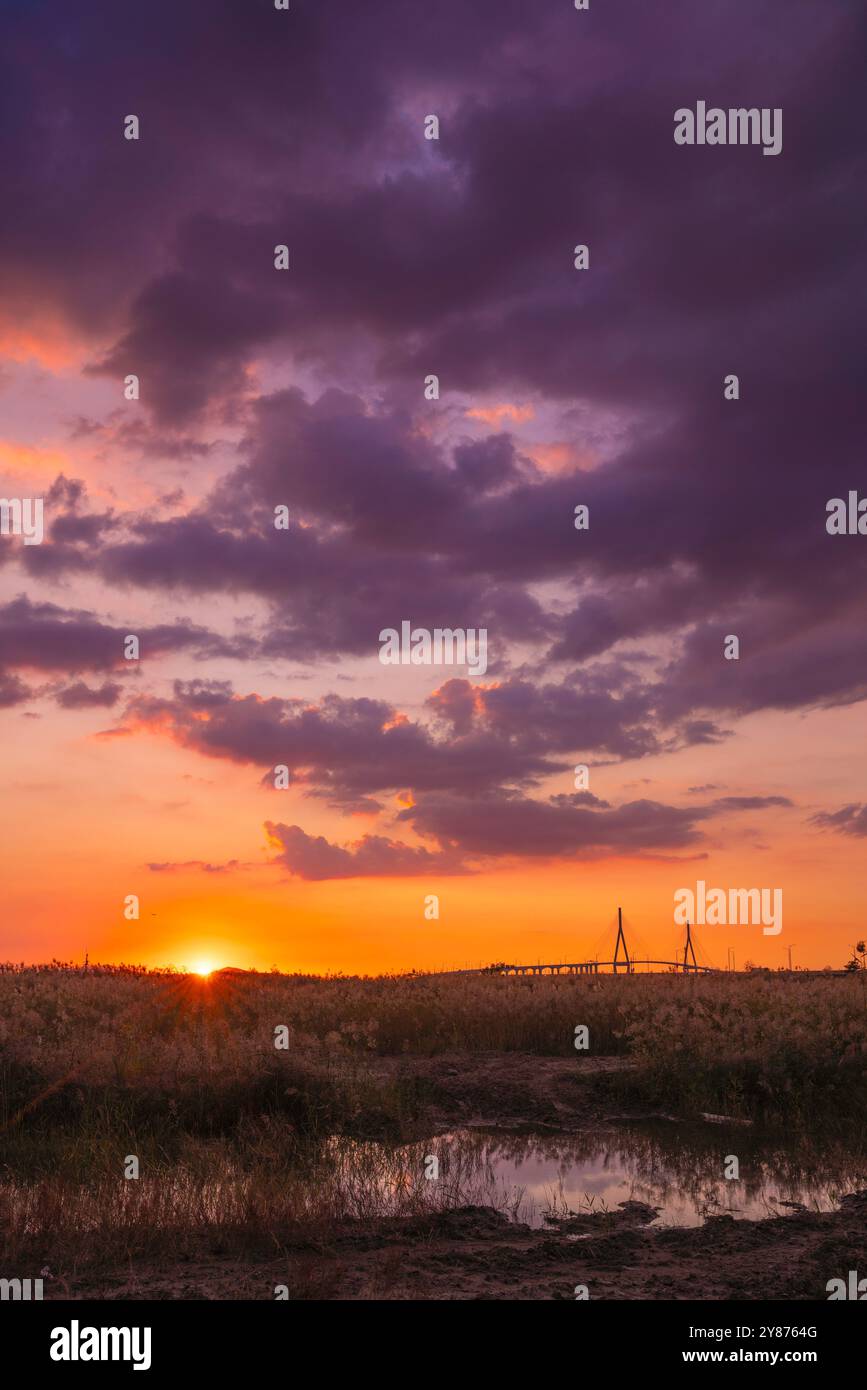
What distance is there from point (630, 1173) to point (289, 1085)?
4.76 meters

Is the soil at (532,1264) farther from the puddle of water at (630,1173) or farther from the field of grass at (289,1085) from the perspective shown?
the puddle of water at (630,1173)

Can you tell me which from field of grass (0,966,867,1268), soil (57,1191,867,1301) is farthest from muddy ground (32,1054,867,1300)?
field of grass (0,966,867,1268)

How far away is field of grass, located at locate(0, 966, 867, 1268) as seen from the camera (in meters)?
9.31

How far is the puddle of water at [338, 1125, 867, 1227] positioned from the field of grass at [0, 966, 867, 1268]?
537mm

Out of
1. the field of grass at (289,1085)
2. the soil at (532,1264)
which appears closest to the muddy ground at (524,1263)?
the soil at (532,1264)

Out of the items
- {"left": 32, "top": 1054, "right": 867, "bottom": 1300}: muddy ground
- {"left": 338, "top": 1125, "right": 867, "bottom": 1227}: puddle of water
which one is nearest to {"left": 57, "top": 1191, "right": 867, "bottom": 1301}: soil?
{"left": 32, "top": 1054, "right": 867, "bottom": 1300}: muddy ground

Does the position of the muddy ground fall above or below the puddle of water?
above

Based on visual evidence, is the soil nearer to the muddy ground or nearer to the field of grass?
the muddy ground

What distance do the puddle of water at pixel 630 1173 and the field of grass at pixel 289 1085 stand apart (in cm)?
54

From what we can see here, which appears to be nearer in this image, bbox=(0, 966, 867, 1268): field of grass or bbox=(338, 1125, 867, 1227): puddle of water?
bbox=(0, 966, 867, 1268): field of grass

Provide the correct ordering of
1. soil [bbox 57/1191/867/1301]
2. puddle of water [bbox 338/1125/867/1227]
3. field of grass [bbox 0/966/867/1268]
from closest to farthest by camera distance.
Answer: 1. soil [bbox 57/1191/867/1301]
2. field of grass [bbox 0/966/867/1268]
3. puddle of water [bbox 338/1125/867/1227]

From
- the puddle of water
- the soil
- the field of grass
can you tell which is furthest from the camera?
the puddle of water

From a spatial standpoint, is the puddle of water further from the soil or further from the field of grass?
the soil

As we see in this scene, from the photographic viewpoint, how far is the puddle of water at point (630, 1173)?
10344 millimetres
